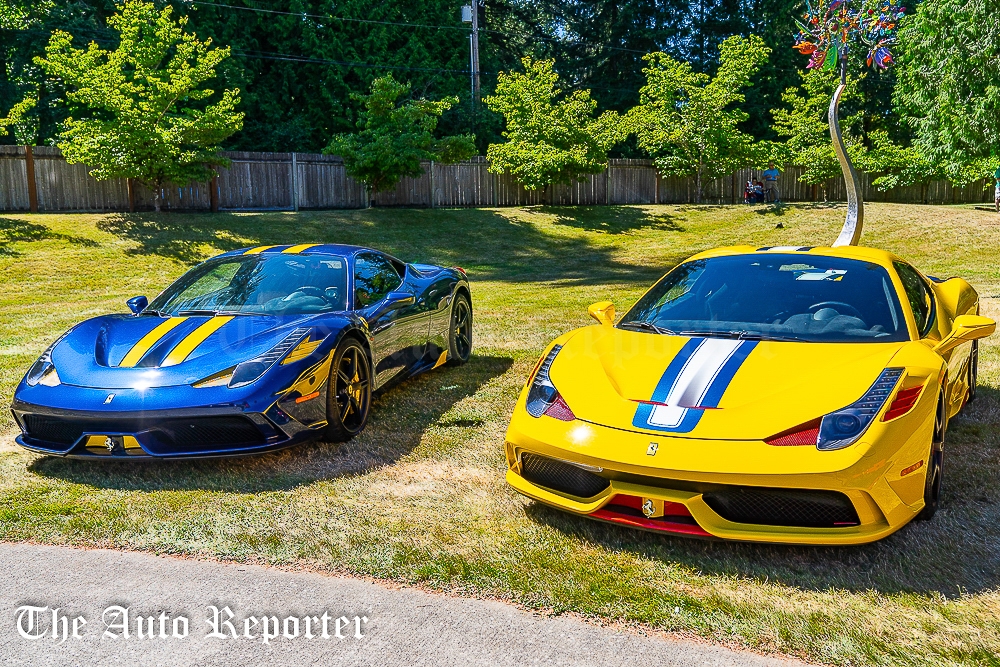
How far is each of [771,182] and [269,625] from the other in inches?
1328

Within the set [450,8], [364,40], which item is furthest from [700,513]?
[450,8]

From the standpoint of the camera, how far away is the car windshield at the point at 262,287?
6.09m

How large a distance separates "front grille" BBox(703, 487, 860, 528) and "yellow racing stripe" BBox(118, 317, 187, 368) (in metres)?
3.40

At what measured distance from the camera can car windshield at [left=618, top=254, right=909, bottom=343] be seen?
15.1 ft

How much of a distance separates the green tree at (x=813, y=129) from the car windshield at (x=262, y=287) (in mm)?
30686

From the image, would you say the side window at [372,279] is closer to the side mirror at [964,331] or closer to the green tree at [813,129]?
the side mirror at [964,331]

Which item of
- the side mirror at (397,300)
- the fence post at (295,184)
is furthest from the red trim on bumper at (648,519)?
the fence post at (295,184)

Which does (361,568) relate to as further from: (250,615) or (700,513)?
(700,513)

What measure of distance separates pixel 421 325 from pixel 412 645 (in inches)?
167

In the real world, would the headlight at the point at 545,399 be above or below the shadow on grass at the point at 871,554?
above

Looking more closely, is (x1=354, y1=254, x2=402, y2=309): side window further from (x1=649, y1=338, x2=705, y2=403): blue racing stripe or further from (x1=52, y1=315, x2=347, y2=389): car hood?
(x1=649, y1=338, x2=705, y2=403): blue racing stripe

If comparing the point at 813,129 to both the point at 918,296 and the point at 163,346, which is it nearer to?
the point at 918,296

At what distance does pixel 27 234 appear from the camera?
1892 centimetres

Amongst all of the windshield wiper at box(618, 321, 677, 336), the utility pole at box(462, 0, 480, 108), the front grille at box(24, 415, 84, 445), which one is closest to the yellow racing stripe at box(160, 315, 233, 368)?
the front grille at box(24, 415, 84, 445)
